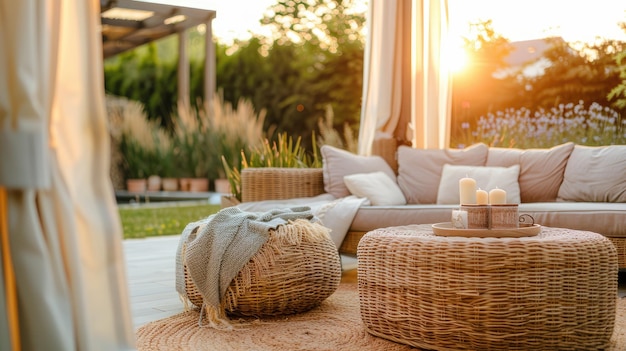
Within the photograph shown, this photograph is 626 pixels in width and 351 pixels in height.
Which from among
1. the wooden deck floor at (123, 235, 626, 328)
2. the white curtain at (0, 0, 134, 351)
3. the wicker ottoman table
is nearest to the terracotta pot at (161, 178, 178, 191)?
the wooden deck floor at (123, 235, 626, 328)

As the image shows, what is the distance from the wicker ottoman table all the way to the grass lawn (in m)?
3.82

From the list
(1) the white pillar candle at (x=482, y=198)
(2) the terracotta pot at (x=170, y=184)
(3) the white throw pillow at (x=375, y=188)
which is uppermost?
(1) the white pillar candle at (x=482, y=198)

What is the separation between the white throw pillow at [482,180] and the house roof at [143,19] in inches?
246

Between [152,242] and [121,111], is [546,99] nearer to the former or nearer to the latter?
[152,242]

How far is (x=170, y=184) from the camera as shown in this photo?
966 cm

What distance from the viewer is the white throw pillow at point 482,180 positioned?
13.4 ft

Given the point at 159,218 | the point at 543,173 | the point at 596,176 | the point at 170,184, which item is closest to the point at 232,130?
the point at 170,184

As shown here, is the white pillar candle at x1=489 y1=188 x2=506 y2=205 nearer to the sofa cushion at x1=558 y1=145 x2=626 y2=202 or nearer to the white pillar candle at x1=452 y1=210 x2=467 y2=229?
the white pillar candle at x1=452 y1=210 x2=467 y2=229

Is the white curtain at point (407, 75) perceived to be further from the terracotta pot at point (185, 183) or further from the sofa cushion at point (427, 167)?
the terracotta pot at point (185, 183)

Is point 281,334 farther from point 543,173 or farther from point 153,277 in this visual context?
point 543,173

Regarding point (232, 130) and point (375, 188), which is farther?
point (232, 130)

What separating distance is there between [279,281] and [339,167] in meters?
1.55

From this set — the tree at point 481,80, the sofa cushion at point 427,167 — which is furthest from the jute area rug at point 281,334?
the tree at point 481,80

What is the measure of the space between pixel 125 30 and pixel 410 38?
24.1 ft
